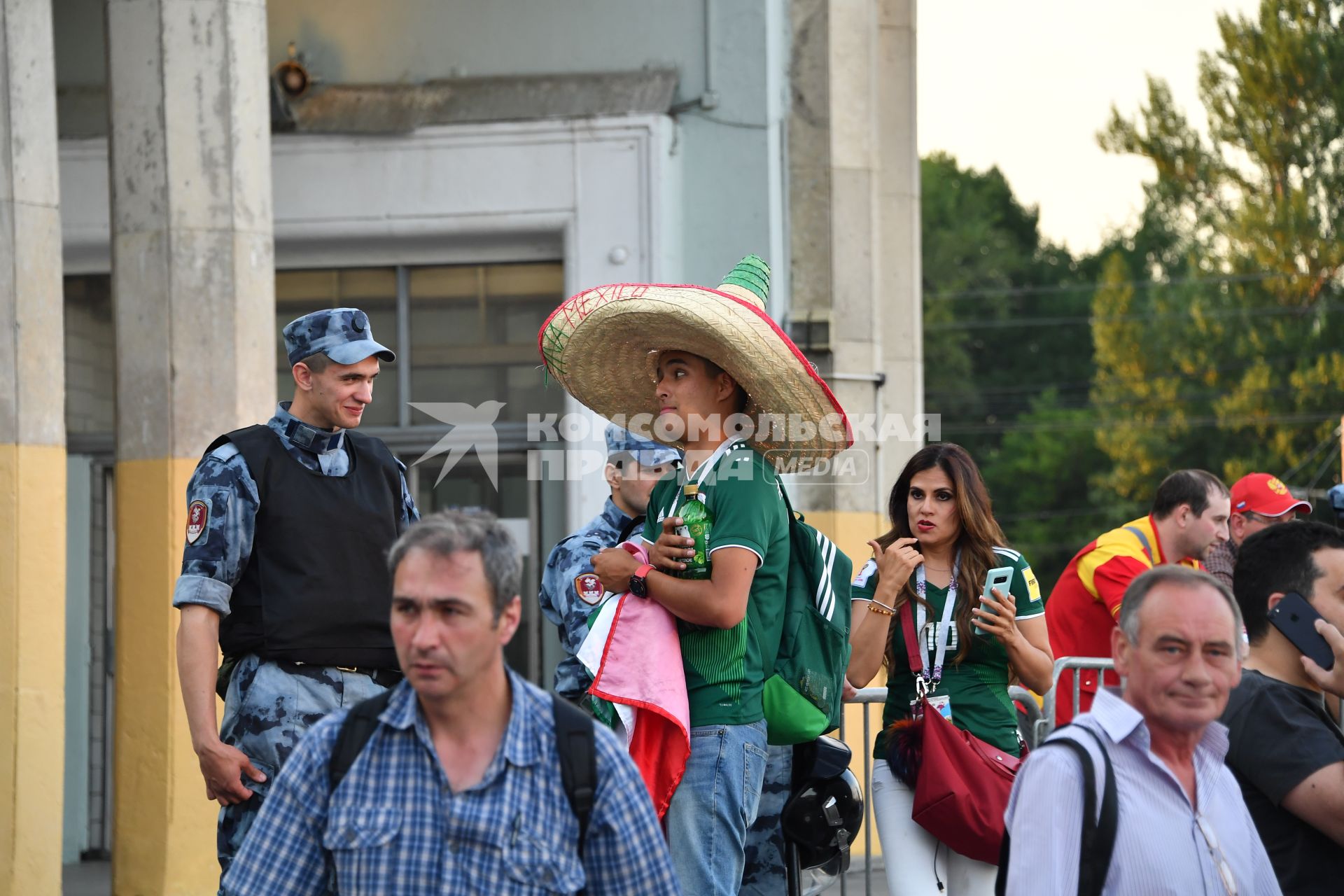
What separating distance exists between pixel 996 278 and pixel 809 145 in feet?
154

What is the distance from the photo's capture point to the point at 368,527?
5035mm

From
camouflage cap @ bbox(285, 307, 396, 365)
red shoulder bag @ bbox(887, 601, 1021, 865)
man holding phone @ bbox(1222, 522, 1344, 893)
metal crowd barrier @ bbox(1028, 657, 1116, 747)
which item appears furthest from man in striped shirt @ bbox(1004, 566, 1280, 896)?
metal crowd barrier @ bbox(1028, 657, 1116, 747)

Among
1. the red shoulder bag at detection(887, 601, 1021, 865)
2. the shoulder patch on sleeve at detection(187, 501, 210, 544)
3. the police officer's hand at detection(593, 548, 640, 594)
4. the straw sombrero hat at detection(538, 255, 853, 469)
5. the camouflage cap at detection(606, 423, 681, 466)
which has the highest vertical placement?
the straw sombrero hat at detection(538, 255, 853, 469)

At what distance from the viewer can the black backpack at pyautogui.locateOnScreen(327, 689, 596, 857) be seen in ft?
10.4

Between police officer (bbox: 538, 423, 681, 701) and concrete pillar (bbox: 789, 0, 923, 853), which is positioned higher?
concrete pillar (bbox: 789, 0, 923, 853)

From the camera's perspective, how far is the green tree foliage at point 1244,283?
37.9 meters

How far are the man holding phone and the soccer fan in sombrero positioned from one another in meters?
1.32

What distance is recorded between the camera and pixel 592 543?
610 centimetres

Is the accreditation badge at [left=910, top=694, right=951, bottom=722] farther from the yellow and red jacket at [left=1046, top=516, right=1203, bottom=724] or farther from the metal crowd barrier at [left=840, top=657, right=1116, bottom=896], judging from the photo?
the yellow and red jacket at [left=1046, top=516, right=1203, bottom=724]

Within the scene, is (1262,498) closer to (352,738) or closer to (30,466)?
(352,738)

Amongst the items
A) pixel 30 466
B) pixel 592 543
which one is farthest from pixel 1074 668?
pixel 30 466

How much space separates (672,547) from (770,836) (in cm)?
99

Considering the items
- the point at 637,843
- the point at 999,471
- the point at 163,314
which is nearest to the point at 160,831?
the point at 163,314

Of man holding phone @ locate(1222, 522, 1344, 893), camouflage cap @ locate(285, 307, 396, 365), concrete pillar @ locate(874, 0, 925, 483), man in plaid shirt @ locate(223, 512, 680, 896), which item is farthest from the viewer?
concrete pillar @ locate(874, 0, 925, 483)
